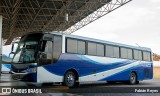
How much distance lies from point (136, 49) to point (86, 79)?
603cm

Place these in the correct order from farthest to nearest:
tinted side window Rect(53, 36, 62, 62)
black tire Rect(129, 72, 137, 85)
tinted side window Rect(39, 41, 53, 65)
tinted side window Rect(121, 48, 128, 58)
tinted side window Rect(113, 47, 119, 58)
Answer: black tire Rect(129, 72, 137, 85) → tinted side window Rect(121, 48, 128, 58) → tinted side window Rect(113, 47, 119, 58) → tinted side window Rect(53, 36, 62, 62) → tinted side window Rect(39, 41, 53, 65)

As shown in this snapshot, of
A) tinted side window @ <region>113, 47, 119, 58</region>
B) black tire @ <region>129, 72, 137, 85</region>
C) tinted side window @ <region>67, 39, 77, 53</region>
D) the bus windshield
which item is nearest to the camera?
the bus windshield

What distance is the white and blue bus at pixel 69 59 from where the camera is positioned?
12.4 metres

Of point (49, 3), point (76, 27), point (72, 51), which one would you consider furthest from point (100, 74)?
point (76, 27)

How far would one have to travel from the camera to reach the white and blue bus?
40.6 feet

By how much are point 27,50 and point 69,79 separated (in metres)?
2.44

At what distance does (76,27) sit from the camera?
36438mm

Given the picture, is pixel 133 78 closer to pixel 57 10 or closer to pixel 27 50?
pixel 27 50

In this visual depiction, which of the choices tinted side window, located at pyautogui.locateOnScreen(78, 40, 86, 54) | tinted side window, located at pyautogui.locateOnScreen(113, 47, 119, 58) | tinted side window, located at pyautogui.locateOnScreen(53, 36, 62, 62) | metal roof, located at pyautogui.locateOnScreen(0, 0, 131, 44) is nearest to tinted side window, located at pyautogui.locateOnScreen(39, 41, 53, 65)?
tinted side window, located at pyautogui.locateOnScreen(53, 36, 62, 62)

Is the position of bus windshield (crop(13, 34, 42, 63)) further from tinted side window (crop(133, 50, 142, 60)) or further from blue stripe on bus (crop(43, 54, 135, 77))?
tinted side window (crop(133, 50, 142, 60))

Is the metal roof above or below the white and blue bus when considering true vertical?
above

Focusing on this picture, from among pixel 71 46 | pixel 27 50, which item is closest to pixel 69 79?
pixel 71 46

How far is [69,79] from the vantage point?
13633 millimetres

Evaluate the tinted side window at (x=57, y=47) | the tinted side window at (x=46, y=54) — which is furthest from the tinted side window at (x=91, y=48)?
the tinted side window at (x=46, y=54)
